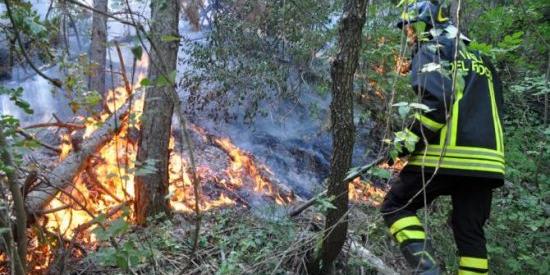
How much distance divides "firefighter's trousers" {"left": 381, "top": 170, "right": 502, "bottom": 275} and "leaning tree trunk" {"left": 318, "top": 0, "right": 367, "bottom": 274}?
371 millimetres

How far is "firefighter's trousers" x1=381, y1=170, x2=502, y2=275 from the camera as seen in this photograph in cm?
301

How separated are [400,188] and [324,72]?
5298mm

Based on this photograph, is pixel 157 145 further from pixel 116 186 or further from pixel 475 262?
pixel 475 262

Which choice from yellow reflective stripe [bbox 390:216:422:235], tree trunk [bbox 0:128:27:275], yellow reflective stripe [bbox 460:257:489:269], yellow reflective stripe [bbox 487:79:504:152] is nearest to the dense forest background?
tree trunk [bbox 0:128:27:275]

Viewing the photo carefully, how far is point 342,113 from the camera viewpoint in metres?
2.76

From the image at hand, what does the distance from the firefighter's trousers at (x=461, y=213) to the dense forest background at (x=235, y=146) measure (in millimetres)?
248

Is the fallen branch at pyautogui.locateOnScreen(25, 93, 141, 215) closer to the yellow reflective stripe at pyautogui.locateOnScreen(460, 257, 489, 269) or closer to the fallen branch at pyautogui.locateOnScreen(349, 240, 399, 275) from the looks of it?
the fallen branch at pyautogui.locateOnScreen(349, 240, 399, 275)

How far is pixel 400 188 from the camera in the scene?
3.15m

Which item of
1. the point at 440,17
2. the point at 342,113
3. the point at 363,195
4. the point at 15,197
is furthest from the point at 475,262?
the point at 15,197

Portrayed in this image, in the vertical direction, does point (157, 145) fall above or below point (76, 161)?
above

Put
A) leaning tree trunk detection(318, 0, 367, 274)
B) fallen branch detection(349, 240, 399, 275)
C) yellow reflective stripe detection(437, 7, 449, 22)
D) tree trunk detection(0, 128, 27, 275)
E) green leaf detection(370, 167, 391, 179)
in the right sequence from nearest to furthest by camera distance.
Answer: tree trunk detection(0, 128, 27, 275) → green leaf detection(370, 167, 391, 179) → leaning tree trunk detection(318, 0, 367, 274) → yellow reflective stripe detection(437, 7, 449, 22) → fallen branch detection(349, 240, 399, 275)

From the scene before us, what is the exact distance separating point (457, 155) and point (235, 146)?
6196mm

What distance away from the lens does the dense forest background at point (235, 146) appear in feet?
7.91

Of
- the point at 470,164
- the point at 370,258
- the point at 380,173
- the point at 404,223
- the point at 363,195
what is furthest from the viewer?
the point at 363,195
